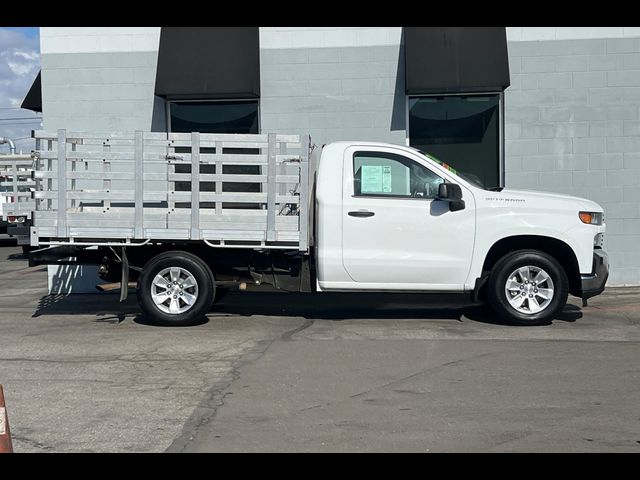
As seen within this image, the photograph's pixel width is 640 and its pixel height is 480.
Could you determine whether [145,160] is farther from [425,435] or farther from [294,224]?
[425,435]

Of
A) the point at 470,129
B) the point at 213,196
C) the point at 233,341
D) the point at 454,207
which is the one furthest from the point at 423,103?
the point at 233,341

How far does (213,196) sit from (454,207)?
2885 millimetres

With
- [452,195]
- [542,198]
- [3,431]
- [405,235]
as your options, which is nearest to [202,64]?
[405,235]

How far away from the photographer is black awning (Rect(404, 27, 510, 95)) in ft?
38.8

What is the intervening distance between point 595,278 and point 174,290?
5.07 m

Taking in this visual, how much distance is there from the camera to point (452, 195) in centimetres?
886

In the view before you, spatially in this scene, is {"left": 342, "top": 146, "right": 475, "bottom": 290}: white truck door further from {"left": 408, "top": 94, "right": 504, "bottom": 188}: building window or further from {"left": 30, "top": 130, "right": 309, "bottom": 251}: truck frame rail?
{"left": 408, "top": 94, "right": 504, "bottom": 188}: building window

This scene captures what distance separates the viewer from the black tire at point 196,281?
30.0ft

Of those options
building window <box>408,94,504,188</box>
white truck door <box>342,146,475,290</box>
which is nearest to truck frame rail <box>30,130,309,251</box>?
white truck door <box>342,146,475,290</box>

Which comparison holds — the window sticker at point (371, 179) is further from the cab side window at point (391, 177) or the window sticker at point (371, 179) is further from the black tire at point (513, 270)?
the black tire at point (513, 270)

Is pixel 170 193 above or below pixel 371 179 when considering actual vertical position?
below

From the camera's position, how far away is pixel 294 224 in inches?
359

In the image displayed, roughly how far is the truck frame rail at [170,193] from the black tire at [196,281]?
278 millimetres

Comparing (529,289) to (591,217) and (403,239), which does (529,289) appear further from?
(403,239)
